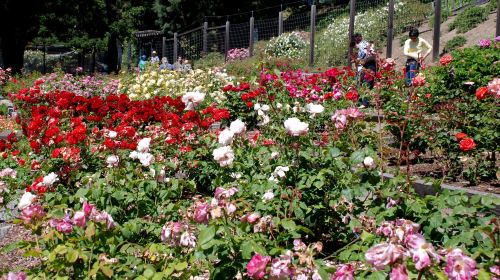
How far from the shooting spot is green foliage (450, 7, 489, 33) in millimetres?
19828

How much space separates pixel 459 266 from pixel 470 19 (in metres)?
20.2

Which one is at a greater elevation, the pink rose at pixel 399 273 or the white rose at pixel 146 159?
the pink rose at pixel 399 273

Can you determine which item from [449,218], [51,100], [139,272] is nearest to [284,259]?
[139,272]

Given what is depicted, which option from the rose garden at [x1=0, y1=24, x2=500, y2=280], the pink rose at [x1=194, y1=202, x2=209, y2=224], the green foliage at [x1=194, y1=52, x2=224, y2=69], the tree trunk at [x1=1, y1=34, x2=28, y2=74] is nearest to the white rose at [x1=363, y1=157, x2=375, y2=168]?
the rose garden at [x1=0, y1=24, x2=500, y2=280]

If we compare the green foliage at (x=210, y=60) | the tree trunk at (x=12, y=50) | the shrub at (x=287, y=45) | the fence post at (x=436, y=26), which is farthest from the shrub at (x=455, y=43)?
the tree trunk at (x=12, y=50)

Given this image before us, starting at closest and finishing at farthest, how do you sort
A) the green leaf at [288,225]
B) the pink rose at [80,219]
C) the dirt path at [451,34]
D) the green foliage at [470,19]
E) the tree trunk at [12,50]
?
1. the pink rose at [80,219]
2. the green leaf at [288,225]
3. the dirt path at [451,34]
4. the green foliage at [470,19]
5. the tree trunk at [12,50]

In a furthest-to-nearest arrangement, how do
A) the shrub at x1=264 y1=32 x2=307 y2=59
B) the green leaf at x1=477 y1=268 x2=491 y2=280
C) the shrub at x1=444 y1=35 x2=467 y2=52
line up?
the shrub at x1=264 y1=32 x2=307 y2=59
the shrub at x1=444 y1=35 x2=467 y2=52
the green leaf at x1=477 y1=268 x2=491 y2=280

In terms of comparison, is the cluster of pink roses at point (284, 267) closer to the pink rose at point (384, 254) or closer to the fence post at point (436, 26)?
the pink rose at point (384, 254)

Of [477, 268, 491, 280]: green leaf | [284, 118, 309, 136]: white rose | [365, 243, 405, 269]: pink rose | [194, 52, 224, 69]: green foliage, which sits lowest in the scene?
[194, 52, 224, 69]: green foliage

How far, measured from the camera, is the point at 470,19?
2000 cm

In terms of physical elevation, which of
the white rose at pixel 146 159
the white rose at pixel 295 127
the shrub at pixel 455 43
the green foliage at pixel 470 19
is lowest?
the white rose at pixel 146 159

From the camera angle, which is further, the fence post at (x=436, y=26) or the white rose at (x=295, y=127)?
the fence post at (x=436, y=26)

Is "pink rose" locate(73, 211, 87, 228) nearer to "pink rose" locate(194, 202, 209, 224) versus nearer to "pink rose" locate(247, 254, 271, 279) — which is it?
"pink rose" locate(194, 202, 209, 224)

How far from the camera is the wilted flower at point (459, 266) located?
1.47m
